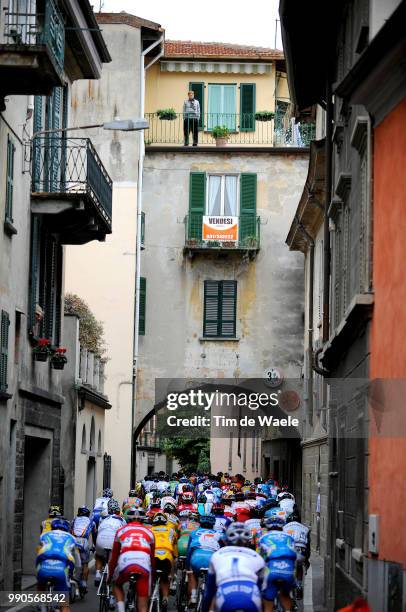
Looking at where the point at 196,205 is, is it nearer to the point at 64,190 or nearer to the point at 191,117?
the point at 191,117

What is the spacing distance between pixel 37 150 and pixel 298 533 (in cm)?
843

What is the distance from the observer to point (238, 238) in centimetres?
4366

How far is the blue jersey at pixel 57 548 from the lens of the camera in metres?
17.9

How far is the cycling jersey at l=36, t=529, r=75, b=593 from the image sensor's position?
17781 millimetres

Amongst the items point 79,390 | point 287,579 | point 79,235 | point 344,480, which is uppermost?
point 79,235

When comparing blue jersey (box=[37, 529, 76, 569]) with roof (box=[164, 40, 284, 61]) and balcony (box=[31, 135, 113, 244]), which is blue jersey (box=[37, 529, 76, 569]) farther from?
roof (box=[164, 40, 284, 61])

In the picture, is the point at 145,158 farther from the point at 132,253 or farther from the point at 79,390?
the point at 79,390

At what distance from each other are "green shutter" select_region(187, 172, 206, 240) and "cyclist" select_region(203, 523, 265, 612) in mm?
31289

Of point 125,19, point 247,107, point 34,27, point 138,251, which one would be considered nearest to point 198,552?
point 34,27

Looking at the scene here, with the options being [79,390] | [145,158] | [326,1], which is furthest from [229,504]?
[145,158]

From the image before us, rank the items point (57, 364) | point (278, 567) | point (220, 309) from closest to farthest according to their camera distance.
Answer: point (278, 567), point (57, 364), point (220, 309)

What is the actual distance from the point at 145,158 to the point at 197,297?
4793mm

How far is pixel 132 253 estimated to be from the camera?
140 feet

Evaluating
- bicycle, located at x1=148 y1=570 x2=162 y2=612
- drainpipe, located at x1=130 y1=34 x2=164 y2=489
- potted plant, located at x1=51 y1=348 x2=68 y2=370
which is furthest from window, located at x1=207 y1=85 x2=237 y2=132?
bicycle, located at x1=148 y1=570 x2=162 y2=612
